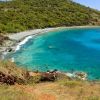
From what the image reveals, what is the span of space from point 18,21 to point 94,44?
3474 centimetres

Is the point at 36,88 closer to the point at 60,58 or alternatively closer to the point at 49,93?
the point at 49,93

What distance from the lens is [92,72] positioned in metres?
40.3

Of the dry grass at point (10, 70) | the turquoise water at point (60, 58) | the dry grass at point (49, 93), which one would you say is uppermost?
the dry grass at point (49, 93)

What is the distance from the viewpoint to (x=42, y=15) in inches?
4572

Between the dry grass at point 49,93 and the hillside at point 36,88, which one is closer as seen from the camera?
the dry grass at point 49,93

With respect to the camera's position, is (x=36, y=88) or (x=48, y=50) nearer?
(x=36, y=88)

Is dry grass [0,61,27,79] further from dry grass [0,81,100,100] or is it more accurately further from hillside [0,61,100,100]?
dry grass [0,81,100,100]

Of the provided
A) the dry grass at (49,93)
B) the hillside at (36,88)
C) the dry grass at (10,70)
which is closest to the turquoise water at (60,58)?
the dry grass at (10,70)

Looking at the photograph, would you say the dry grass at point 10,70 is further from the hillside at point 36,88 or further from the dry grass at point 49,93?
the dry grass at point 49,93

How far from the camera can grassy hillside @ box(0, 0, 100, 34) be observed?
3878 inches

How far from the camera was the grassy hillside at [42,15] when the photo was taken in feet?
323

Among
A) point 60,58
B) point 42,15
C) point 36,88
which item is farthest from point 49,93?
point 42,15

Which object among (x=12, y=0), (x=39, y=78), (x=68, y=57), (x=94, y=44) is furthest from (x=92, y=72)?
(x=12, y=0)

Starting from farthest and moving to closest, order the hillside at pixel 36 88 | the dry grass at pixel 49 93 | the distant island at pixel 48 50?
the distant island at pixel 48 50 < the hillside at pixel 36 88 < the dry grass at pixel 49 93
